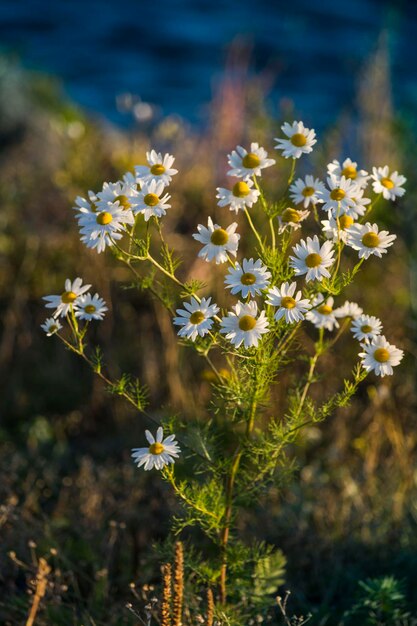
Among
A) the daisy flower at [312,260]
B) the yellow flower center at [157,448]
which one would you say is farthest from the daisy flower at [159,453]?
the daisy flower at [312,260]

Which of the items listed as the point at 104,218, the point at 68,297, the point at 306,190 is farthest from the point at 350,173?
the point at 68,297

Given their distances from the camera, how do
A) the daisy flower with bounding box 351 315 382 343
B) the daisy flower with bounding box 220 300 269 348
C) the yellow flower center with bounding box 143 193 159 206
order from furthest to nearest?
the daisy flower with bounding box 351 315 382 343, the yellow flower center with bounding box 143 193 159 206, the daisy flower with bounding box 220 300 269 348

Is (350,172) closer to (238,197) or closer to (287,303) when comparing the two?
(238,197)

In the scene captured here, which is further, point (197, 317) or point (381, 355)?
point (381, 355)

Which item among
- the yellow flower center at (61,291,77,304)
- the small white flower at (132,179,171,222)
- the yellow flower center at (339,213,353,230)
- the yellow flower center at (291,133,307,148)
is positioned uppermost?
the yellow flower center at (291,133,307,148)

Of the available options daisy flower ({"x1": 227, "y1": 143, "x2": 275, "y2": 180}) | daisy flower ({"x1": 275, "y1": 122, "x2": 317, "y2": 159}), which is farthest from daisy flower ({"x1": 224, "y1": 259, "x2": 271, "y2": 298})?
daisy flower ({"x1": 275, "y1": 122, "x2": 317, "y2": 159})

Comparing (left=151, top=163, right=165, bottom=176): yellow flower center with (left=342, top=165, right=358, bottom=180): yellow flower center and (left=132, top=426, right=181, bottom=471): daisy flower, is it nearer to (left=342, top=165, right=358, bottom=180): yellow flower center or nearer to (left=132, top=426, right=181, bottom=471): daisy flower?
(left=342, top=165, right=358, bottom=180): yellow flower center
